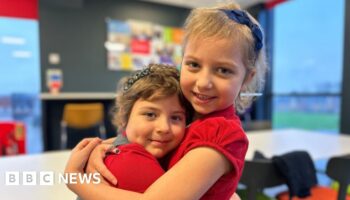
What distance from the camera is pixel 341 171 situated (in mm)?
1160

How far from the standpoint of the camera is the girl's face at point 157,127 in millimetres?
616

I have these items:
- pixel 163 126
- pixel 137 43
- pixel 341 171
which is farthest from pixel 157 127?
pixel 137 43

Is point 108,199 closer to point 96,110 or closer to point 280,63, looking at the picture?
point 96,110

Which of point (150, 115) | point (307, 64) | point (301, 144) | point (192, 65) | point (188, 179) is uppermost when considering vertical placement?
point (307, 64)

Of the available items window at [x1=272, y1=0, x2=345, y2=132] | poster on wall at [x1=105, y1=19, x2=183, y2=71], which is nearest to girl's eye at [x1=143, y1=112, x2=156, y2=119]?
window at [x1=272, y1=0, x2=345, y2=132]

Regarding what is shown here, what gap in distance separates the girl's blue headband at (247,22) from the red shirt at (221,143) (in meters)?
0.20

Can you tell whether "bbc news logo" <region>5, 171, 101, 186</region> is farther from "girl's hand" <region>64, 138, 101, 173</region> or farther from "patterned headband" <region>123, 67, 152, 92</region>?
"patterned headband" <region>123, 67, 152, 92</region>

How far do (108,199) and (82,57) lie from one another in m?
3.72

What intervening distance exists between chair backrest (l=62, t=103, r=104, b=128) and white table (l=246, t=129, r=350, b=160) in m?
1.78

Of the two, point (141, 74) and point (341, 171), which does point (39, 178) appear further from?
point (341, 171)

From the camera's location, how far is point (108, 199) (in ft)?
1.69

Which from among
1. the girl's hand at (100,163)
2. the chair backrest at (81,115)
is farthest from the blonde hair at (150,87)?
the chair backrest at (81,115)

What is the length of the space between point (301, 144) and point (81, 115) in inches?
86.2

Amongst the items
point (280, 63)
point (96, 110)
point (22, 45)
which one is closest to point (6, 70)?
point (22, 45)
